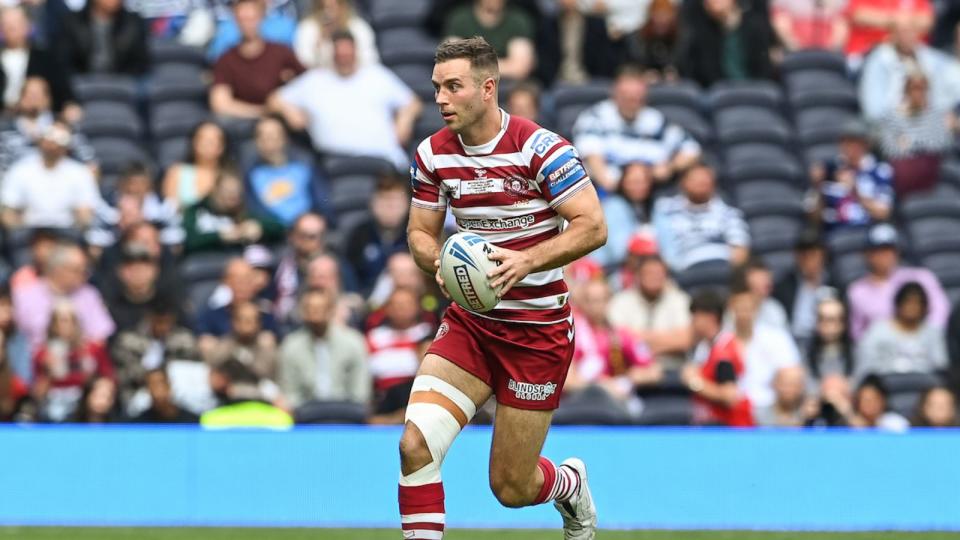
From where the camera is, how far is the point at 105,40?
15.0m

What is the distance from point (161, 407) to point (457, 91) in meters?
5.23

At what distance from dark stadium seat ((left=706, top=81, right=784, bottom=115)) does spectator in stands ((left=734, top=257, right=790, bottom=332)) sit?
8.01 ft

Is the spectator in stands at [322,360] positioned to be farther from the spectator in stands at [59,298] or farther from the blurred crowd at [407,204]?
the spectator in stands at [59,298]

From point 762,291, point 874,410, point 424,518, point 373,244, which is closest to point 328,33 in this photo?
point 373,244

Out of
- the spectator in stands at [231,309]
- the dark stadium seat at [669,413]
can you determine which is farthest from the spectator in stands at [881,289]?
the spectator in stands at [231,309]

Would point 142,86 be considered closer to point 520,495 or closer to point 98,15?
point 98,15

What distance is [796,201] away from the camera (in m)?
14.6

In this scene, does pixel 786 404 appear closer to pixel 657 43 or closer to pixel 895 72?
pixel 895 72

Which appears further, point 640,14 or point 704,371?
point 640,14

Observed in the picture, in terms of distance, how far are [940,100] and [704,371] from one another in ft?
15.0

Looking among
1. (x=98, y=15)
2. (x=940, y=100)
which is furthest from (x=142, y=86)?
(x=940, y=100)

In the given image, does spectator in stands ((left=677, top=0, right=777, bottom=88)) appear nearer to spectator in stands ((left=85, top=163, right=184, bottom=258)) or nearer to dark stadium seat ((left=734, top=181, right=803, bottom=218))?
dark stadium seat ((left=734, top=181, right=803, bottom=218))

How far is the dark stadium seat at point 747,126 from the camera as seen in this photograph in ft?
49.1

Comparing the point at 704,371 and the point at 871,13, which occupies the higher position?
the point at 871,13
